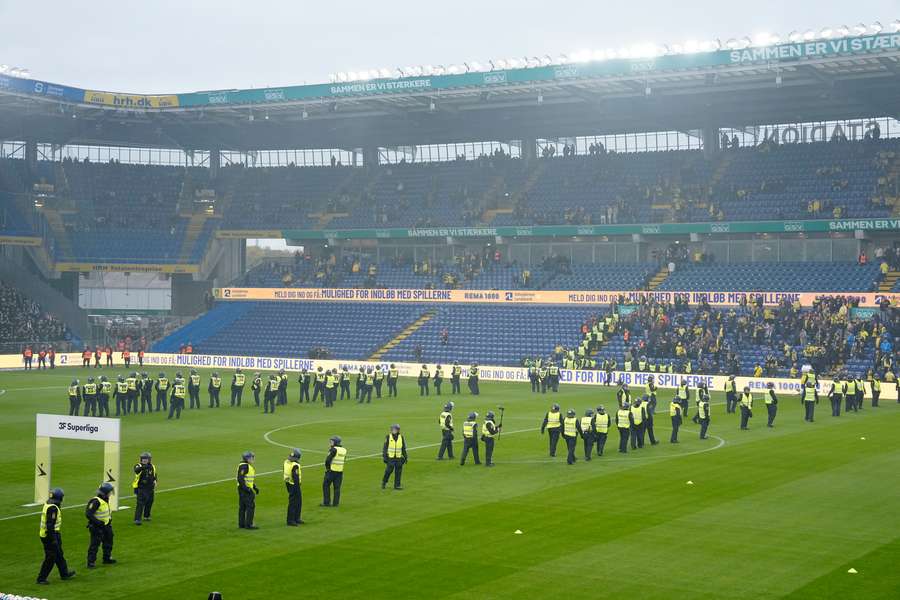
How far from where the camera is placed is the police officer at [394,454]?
26422 mm

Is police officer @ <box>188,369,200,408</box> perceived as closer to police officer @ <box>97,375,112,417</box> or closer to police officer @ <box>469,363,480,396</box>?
police officer @ <box>97,375,112,417</box>

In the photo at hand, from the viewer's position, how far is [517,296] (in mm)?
72562

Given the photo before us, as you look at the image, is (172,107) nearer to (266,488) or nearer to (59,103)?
(59,103)

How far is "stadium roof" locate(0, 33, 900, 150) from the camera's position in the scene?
62.2m

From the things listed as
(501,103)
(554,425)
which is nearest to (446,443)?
(554,425)

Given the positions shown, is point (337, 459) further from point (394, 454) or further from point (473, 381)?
point (473, 381)

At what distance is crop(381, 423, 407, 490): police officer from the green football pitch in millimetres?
512

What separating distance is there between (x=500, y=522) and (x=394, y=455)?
4.35 metres

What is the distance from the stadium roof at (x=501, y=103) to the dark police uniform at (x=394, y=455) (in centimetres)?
4118

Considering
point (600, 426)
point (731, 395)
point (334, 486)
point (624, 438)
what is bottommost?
point (334, 486)

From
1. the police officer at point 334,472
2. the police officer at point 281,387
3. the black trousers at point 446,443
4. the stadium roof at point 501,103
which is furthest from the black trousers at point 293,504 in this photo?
the stadium roof at point 501,103

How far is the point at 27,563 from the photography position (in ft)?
63.7

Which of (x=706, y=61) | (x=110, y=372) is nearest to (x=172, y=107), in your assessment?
(x=110, y=372)

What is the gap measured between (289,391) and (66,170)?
42.2 meters
